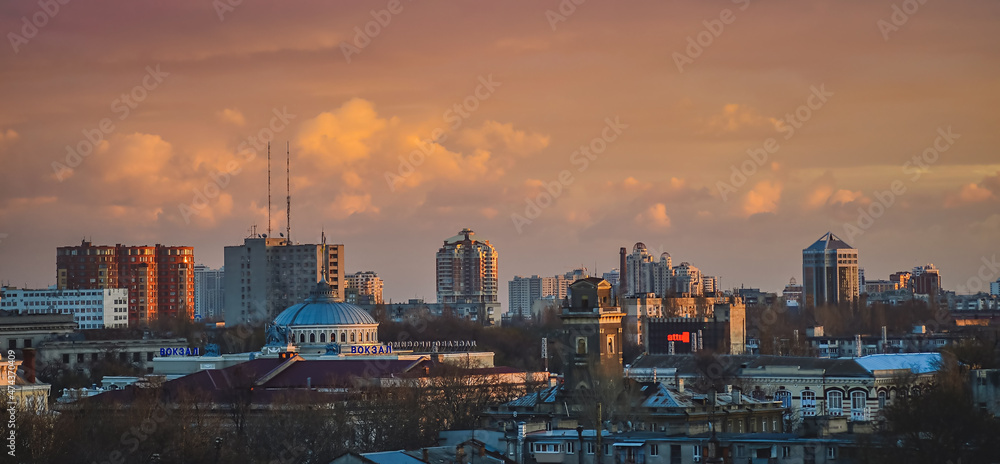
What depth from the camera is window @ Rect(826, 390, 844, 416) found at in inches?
3580

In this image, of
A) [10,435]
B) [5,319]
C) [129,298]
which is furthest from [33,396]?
[129,298]

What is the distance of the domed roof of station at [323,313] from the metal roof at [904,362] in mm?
26476

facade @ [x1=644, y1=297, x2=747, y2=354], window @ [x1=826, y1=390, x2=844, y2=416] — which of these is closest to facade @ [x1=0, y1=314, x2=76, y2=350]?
facade @ [x1=644, y1=297, x2=747, y2=354]

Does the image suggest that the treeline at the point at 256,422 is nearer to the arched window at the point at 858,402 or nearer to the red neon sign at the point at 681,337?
the arched window at the point at 858,402

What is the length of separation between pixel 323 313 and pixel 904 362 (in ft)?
97.2

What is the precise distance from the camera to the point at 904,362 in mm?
96250

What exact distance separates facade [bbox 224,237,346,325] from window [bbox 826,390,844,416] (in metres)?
94.5

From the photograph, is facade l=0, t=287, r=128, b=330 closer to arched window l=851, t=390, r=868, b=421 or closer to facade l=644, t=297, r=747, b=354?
facade l=644, t=297, r=747, b=354

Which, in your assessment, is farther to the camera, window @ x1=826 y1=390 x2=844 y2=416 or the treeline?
window @ x1=826 y1=390 x2=844 y2=416

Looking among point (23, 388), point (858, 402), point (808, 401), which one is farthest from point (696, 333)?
point (23, 388)

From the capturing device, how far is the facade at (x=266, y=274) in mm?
183500

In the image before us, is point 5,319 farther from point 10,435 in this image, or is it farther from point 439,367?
point 10,435

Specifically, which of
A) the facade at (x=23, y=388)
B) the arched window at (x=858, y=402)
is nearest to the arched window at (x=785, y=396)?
the arched window at (x=858, y=402)

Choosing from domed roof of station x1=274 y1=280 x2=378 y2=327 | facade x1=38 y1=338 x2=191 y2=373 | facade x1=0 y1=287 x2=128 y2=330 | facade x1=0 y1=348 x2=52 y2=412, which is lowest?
facade x1=0 y1=348 x2=52 y2=412
